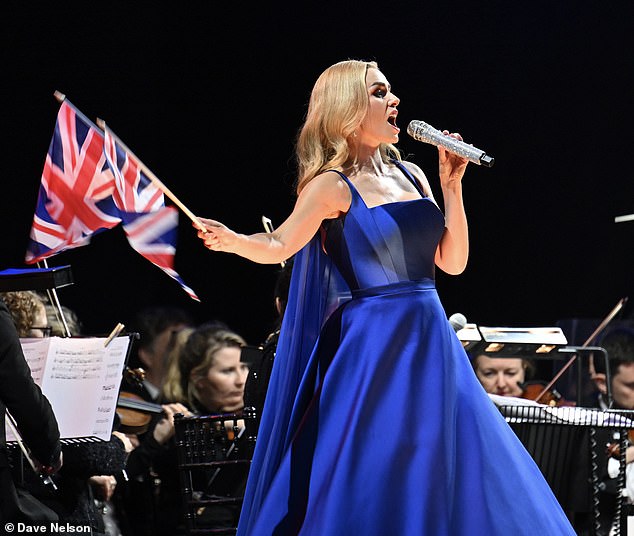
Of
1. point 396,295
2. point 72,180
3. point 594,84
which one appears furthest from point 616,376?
point 72,180

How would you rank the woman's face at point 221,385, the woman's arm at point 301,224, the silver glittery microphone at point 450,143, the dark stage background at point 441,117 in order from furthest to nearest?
1. the dark stage background at point 441,117
2. the woman's face at point 221,385
3. the silver glittery microphone at point 450,143
4. the woman's arm at point 301,224

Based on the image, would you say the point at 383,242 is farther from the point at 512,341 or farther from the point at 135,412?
the point at 135,412

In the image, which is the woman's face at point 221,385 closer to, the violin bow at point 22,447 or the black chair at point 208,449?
the black chair at point 208,449

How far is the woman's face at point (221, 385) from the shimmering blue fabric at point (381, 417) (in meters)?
1.70

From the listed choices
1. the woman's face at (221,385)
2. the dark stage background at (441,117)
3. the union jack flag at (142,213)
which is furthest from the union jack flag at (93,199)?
the dark stage background at (441,117)

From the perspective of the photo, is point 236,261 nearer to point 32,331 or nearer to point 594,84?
point 594,84

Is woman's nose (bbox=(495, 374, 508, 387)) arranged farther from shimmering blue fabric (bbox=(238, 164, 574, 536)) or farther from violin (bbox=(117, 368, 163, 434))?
shimmering blue fabric (bbox=(238, 164, 574, 536))

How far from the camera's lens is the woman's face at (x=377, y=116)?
8.81 ft

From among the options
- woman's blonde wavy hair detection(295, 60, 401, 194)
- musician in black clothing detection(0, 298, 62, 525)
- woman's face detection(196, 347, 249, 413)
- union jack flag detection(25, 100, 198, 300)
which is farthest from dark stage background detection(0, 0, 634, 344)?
union jack flag detection(25, 100, 198, 300)

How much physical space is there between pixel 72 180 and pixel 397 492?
103cm

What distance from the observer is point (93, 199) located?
94.3 inches

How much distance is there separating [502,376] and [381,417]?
2.11m

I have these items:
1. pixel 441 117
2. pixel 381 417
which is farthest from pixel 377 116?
pixel 441 117

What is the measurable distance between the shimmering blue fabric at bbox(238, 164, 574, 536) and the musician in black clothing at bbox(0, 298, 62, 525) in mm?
600
